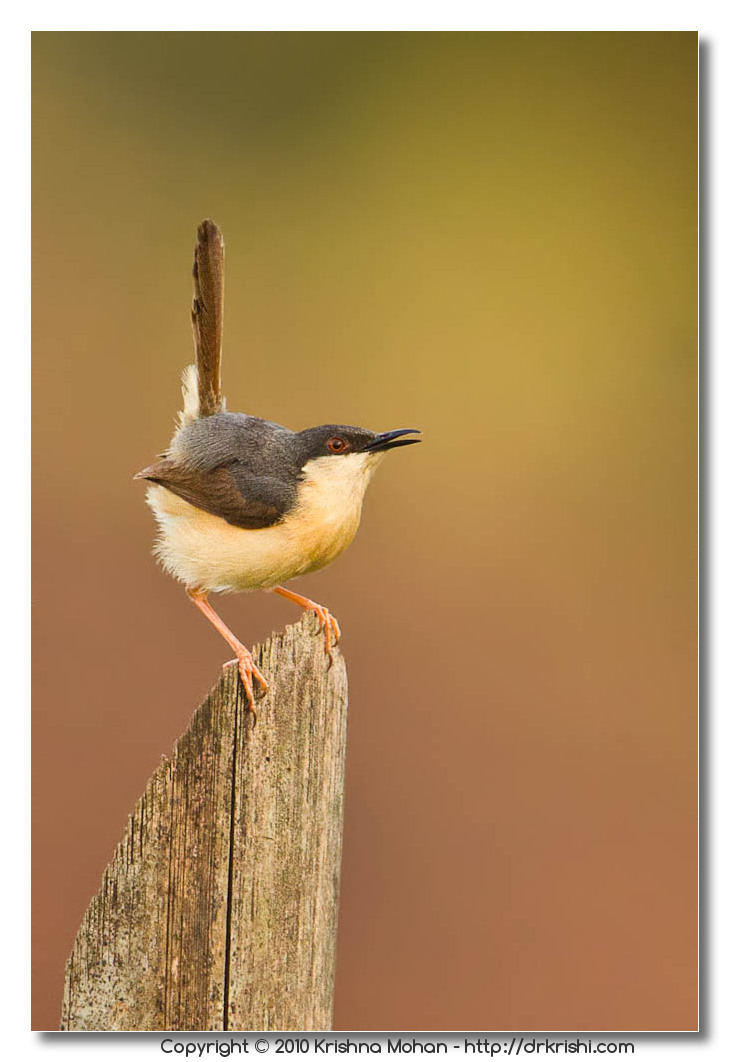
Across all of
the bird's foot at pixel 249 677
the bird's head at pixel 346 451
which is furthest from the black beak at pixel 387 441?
the bird's foot at pixel 249 677

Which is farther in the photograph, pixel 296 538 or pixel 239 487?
pixel 239 487

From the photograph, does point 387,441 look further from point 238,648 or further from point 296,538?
point 238,648

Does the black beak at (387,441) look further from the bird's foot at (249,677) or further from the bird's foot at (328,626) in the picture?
the bird's foot at (249,677)

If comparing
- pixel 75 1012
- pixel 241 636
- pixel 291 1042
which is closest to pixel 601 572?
pixel 241 636

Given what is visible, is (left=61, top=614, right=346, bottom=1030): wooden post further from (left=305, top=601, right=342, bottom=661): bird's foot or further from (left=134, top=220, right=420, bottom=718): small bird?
(left=134, top=220, right=420, bottom=718): small bird

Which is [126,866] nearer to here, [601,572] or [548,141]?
[601,572]

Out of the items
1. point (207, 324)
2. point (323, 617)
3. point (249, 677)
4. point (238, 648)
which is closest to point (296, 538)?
point (323, 617)
